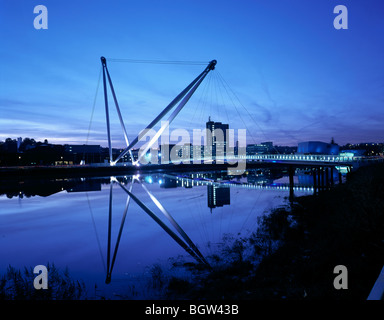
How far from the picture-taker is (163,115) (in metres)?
36.9

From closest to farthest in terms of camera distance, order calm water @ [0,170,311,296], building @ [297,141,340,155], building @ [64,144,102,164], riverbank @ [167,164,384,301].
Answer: riverbank @ [167,164,384,301], calm water @ [0,170,311,296], building @ [64,144,102,164], building @ [297,141,340,155]

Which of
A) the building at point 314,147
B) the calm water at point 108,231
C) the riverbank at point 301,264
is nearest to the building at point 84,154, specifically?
the calm water at point 108,231

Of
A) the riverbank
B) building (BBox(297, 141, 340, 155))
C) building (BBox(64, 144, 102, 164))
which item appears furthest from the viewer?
building (BBox(297, 141, 340, 155))

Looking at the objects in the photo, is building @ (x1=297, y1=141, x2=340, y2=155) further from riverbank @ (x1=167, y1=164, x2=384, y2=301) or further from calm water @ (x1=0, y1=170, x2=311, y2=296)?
riverbank @ (x1=167, y1=164, x2=384, y2=301)

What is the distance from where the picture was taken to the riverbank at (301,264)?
5156 millimetres

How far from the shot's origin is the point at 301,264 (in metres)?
6.61

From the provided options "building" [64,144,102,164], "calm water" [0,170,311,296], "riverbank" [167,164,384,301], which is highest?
"building" [64,144,102,164]

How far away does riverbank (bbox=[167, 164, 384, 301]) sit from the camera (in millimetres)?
5156

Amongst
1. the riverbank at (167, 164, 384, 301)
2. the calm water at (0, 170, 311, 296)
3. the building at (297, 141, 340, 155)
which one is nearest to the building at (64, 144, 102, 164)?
the calm water at (0, 170, 311, 296)

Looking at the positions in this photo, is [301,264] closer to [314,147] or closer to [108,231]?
[108,231]

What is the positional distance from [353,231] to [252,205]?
36.8 ft
